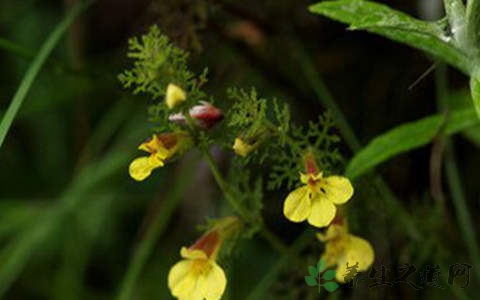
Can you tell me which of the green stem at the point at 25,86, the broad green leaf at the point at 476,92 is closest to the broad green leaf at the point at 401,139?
the broad green leaf at the point at 476,92

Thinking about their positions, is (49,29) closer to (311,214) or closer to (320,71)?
(320,71)

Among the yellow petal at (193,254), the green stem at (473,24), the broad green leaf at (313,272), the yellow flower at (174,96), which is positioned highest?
the yellow flower at (174,96)

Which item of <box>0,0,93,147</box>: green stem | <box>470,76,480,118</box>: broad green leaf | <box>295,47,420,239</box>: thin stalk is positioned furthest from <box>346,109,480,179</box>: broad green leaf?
<box>0,0,93,147</box>: green stem

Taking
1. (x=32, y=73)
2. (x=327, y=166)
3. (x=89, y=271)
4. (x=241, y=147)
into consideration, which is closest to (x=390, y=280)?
(x=327, y=166)

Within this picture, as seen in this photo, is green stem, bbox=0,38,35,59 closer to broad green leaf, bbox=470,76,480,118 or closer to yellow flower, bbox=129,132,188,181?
yellow flower, bbox=129,132,188,181

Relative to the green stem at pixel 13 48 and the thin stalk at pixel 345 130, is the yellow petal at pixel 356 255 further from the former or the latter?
the green stem at pixel 13 48

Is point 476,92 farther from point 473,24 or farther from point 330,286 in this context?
point 330,286
